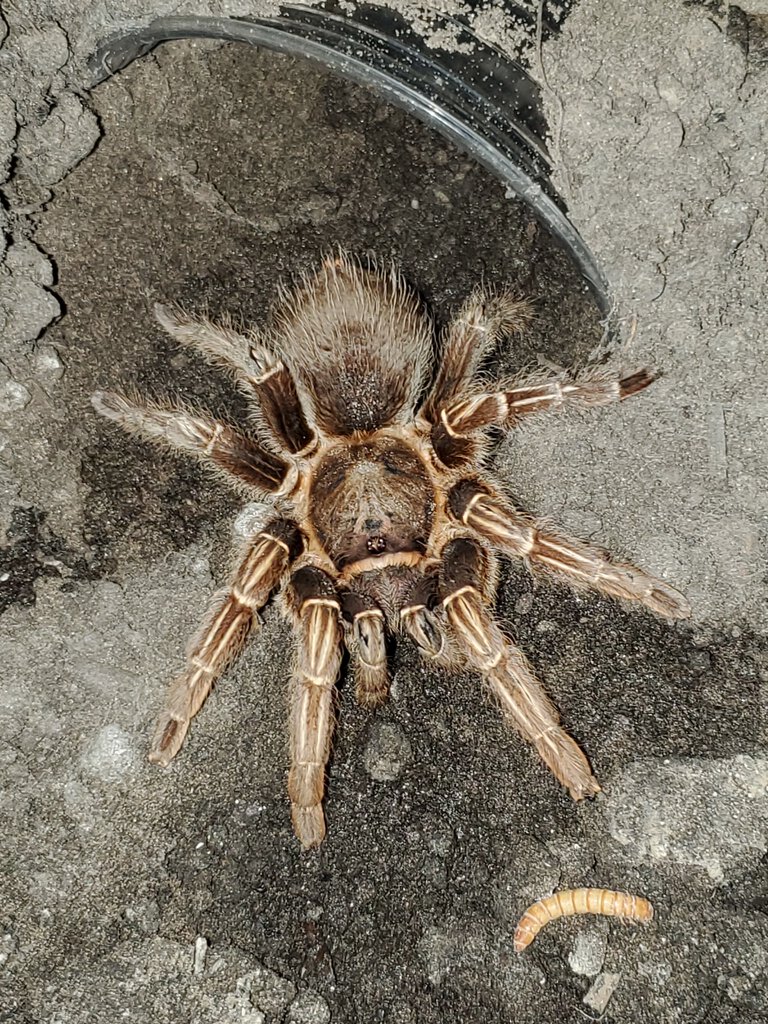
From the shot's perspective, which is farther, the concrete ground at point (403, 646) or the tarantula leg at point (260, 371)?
the tarantula leg at point (260, 371)

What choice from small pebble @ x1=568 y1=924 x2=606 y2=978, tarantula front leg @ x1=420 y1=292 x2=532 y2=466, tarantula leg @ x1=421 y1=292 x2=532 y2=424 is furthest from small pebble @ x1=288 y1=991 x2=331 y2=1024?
tarantula leg @ x1=421 y1=292 x2=532 y2=424

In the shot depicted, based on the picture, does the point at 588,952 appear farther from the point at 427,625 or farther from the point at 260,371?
the point at 260,371

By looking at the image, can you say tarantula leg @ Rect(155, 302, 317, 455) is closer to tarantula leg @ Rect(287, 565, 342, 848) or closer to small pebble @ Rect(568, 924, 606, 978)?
tarantula leg @ Rect(287, 565, 342, 848)

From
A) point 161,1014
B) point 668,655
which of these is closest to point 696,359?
point 668,655

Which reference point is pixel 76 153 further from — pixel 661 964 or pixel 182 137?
pixel 661 964

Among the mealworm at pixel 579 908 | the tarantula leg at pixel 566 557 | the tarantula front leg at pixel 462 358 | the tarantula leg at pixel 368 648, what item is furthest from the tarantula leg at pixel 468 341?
the mealworm at pixel 579 908

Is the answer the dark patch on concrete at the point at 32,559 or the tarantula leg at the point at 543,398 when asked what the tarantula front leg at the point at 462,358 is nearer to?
the tarantula leg at the point at 543,398

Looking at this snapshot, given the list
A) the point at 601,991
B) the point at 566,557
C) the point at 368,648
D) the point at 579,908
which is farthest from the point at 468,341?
the point at 601,991
